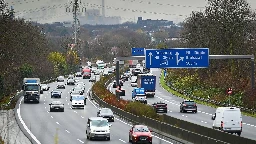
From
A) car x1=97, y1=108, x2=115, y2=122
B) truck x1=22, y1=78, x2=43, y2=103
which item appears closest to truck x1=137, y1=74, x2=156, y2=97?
truck x1=22, y1=78, x2=43, y2=103

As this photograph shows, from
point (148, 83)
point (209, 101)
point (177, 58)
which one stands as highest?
point (177, 58)

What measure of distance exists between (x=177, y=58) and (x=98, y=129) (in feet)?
81.4

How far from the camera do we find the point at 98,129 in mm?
50219

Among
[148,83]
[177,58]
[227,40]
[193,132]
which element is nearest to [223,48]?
[227,40]

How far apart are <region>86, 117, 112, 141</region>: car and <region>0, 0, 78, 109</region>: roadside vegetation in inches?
903

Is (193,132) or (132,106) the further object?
(132,106)

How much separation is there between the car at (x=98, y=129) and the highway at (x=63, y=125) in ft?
1.85

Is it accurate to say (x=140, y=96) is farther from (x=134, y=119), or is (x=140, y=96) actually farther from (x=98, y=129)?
(x=98, y=129)

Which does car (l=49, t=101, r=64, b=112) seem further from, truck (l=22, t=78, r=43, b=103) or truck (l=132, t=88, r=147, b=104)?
truck (l=132, t=88, r=147, b=104)

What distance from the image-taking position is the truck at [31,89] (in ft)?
311

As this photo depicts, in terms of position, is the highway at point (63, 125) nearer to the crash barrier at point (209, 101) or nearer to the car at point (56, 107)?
the car at point (56, 107)

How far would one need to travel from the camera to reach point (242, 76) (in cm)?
10594

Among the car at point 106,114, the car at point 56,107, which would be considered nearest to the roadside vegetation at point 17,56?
the car at point 56,107

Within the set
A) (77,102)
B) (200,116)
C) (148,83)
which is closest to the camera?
(200,116)
